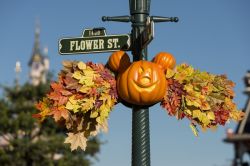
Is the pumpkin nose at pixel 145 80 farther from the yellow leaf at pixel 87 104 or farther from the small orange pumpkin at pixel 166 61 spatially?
the yellow leaf at pixel 87 104

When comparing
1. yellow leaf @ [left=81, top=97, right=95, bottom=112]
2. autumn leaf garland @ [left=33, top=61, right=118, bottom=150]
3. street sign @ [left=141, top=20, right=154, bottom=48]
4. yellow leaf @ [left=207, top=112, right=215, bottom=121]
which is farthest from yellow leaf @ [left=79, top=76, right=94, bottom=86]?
yellow leaf @ [left=207, top=112, right=215, bottom=121]

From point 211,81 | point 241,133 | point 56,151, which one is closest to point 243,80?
point 241,133

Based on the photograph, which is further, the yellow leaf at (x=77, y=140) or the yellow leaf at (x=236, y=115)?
the yellow leaf at (x=236, y=115)

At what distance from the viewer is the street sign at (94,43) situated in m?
5.75

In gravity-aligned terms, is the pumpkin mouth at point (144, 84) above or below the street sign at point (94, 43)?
below

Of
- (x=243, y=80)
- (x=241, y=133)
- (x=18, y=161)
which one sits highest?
(x=243, y=80)

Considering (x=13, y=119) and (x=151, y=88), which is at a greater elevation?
(x=151, y=88)

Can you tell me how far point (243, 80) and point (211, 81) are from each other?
55.6 ft

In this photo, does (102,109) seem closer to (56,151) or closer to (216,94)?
(216,94)

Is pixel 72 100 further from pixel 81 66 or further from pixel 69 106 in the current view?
pixel 81 66

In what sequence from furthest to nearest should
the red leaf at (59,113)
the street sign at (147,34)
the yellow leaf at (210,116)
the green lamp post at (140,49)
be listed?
1. the yellow leaf at (210,116)
2. the red leaf at (59,113)
3. the green lamp post at (140,49)
4. the street sign at (147,34)

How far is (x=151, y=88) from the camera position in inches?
214

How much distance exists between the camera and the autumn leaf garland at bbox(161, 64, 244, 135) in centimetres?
554

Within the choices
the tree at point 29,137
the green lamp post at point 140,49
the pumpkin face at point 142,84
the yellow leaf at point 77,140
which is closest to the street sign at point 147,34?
the green lamp post at point 140,49
